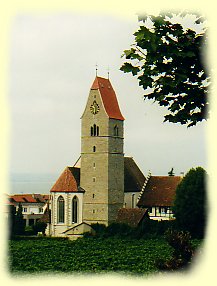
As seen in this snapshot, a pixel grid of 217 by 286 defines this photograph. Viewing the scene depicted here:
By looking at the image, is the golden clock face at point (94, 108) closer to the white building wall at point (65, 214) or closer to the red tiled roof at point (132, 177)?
the red tiled roof at point (132, 177)

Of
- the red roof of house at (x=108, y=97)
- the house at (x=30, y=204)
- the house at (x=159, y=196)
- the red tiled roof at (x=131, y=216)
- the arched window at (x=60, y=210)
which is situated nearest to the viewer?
the red tiled roof at (x=131, y=216)

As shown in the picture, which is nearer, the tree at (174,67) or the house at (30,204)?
the tree at (174,67)

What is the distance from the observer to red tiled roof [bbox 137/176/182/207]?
62.7 m

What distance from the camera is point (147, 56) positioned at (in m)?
8.63

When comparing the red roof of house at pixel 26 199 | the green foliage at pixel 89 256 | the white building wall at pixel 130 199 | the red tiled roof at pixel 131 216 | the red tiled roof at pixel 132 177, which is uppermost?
the red tiled roof at pixel 132 177

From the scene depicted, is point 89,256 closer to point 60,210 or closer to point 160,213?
point 60,210

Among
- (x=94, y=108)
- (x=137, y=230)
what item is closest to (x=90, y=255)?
(x=137, y=230)

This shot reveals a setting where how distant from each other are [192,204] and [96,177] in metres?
12.5

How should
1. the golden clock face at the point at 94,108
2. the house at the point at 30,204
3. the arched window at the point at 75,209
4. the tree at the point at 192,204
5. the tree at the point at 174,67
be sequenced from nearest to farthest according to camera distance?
the tree at the point at 174,67 < the tree at the point at 192,204 < the arched window at the point at 75,209 < the golden clock face at the point at 94,108 < the house at the point at 30,204

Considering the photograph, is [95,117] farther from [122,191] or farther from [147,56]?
[147,56]

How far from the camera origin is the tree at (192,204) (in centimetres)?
5256

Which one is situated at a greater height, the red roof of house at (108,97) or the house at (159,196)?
the red roof of house at (108,97)

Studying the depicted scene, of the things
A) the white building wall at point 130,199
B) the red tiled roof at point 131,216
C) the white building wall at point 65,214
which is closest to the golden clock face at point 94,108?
the white building wall at point 65,214

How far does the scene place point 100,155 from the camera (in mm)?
62344
